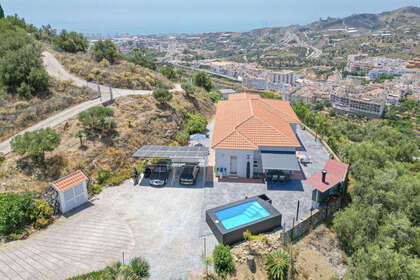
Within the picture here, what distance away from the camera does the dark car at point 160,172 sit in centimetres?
2059

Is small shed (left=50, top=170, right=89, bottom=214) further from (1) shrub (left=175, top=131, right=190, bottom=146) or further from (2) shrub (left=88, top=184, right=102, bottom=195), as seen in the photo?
(1) shrub (left=175, top=131, right=190, bottom=146)

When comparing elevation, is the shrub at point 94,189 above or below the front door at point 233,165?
below

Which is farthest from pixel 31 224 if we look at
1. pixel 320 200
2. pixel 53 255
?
pixel 320 200

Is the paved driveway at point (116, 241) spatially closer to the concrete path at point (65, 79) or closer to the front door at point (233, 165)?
the front door at point (233, 165)

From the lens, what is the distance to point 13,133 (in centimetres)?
2138

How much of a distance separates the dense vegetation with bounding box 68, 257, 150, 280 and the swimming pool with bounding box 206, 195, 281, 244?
14.2ft

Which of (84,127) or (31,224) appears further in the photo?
(84,127)

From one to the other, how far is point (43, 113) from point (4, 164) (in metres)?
8.03

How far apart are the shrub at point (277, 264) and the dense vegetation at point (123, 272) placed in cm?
615

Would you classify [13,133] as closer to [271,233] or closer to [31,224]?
[31,224]

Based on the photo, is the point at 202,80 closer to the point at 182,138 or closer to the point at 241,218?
the point at 182,138

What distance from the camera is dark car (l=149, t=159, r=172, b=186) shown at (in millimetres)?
20592

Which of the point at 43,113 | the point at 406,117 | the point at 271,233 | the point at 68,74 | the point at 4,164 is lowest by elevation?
the point at 406,117

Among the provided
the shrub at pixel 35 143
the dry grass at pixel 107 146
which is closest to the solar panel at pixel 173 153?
the dry grass at pixel 107 146
